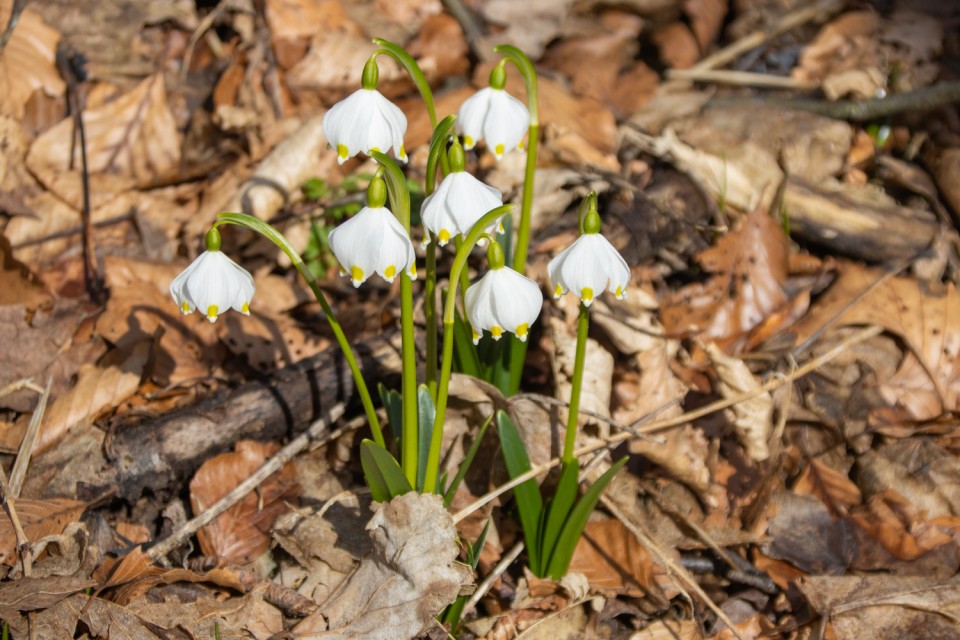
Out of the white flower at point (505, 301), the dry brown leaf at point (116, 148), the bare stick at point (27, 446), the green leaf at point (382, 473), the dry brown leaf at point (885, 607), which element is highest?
the white flower at point (505, 301)

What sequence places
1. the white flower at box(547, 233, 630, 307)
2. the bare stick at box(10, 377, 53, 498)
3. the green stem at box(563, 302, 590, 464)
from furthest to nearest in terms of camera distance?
the bare stick at box(10, 377, 53, 498)
the green stem at box(563, 302, 590, 464)
the white flower at box(547, 233, 630, 307)

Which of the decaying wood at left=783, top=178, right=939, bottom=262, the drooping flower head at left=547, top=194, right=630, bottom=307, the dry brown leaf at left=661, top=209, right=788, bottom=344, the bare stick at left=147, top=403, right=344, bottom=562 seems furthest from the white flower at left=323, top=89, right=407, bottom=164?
the decaying wood at left=783, top=178, right=939, bottom=262

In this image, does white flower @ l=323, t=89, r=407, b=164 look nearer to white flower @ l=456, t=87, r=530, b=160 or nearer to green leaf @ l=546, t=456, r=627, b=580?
white flower @ l=456, t=87, r=530, b=160

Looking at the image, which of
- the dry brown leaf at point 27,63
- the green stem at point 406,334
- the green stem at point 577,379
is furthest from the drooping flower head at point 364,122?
the dry brown leaf at point 27,63

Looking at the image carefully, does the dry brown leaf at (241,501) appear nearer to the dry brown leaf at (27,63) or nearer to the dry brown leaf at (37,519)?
the dry brown leaf at (37,519)

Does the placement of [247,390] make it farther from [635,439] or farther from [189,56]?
[189,56]

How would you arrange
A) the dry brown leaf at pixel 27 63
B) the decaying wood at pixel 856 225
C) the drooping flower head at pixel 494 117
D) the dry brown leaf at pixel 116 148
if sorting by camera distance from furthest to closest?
the dry brown leaf at pixel 27 63 → the dry brown leaf at pixel 116 148 → the decaying wood at pixel 856 225 → the drooping flower head at pixel 494 117
